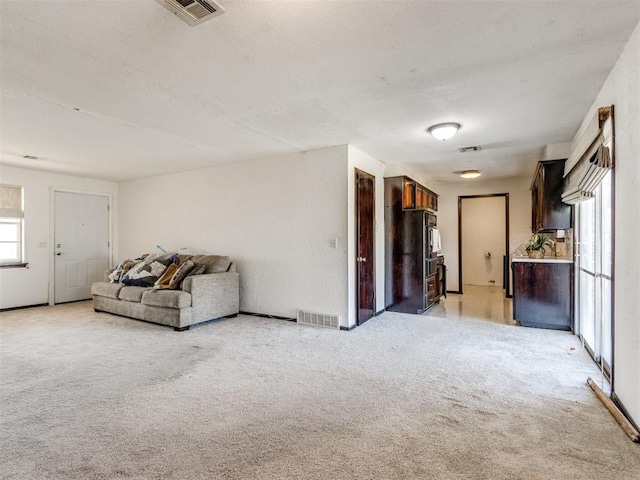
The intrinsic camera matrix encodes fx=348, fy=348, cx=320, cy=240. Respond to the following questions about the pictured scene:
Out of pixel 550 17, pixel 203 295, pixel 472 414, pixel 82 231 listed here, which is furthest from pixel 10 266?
pixel 550 17

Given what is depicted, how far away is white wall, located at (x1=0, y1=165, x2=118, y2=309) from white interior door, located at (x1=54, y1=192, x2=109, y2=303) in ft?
0.43

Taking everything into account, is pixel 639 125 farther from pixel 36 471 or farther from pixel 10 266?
pixel 10 266

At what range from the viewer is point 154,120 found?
11.5 feet

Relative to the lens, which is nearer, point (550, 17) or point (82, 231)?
point (550, 17)

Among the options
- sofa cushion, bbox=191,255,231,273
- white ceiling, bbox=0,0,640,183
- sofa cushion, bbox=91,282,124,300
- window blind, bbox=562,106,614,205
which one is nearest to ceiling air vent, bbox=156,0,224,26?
white ceiling, bbox=0,0,640,183

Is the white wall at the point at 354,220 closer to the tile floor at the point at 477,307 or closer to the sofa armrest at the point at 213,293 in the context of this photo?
the tile floor at the point at 477,307

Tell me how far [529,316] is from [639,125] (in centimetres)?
308

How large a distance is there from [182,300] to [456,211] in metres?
5.81

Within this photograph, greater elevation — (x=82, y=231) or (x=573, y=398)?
(x=82, y=231)

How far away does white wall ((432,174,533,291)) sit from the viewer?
6.83 meters

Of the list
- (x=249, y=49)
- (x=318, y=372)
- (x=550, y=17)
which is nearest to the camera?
(x=550, y=17)

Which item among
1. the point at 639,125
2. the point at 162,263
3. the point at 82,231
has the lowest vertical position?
the point at 162,263

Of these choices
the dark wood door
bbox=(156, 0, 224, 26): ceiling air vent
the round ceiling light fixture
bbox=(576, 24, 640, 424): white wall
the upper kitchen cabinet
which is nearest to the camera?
bbox=(156, 0, 224, 26): ceiling air vent

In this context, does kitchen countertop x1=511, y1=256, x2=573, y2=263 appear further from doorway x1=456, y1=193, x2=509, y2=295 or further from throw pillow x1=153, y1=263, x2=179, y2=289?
throw pillow x1=153, y1=263, x2=179, y2=289
